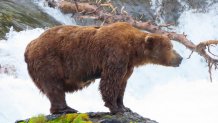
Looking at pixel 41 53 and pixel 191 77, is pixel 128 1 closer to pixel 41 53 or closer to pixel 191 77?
pixel 191 77

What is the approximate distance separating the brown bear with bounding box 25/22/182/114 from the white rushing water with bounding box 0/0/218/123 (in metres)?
5.08

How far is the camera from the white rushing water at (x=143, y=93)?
12996 mm

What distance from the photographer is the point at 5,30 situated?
16.7 meters

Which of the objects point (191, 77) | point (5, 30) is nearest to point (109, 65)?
point (5, 30)

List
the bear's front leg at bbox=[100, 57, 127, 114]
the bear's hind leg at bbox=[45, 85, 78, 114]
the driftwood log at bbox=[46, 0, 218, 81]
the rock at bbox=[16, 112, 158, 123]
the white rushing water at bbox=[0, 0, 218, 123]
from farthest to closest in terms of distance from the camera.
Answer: the white rushing water at bbox=[0, 0, 218, 123] < the driftwood log at bbox=[46, 0, 218, 81] < the bear's hind leg at bbox=[45, 85, 78, 114] < the bear's front leg at bbox=[100, 57, 127, 114] < the rock at bbox=[16, 112, 158, 123]

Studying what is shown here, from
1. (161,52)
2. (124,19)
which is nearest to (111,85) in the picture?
(161,52)

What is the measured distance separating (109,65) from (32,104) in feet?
21.8

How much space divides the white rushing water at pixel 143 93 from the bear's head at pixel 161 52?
211 inches

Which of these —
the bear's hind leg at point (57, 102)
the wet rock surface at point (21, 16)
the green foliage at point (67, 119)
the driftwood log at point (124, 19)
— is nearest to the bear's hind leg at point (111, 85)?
the bear's hind leg at point (57, 102)

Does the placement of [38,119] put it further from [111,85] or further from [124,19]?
[124,19]

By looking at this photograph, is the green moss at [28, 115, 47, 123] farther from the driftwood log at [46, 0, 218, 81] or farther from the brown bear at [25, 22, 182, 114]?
the driftwood log at [46, 0, 218, 81]

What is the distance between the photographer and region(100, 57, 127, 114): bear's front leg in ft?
21.7

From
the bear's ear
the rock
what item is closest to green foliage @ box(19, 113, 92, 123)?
the rock

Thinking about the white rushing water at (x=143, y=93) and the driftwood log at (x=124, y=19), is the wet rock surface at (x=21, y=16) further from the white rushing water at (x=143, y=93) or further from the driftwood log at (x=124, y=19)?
the driftwood log at (x=124, y=19)
